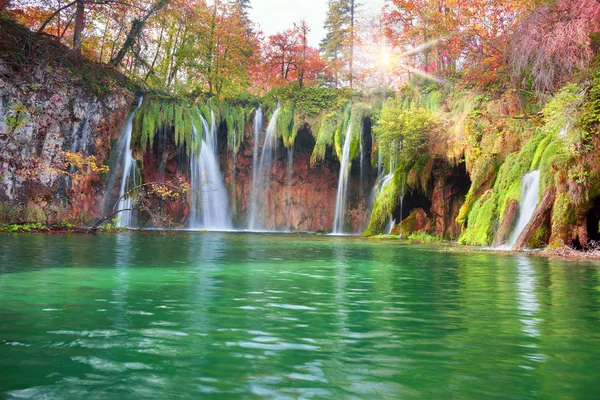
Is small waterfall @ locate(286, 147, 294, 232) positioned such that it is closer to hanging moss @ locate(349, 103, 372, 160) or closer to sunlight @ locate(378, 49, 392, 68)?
hanging moss @ locate(349, 103, 372, 160)

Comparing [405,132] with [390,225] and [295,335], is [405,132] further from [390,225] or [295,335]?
[295,335]

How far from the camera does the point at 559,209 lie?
1338cm

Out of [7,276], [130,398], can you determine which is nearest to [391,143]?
[7,276]

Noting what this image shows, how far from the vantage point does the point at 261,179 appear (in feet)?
116

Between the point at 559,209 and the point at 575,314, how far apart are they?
8.47 metres

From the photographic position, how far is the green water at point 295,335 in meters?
3.24

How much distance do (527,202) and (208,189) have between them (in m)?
21.3

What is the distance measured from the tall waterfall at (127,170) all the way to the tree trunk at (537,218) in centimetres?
2125

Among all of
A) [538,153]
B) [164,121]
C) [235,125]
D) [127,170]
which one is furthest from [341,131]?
[538,153]

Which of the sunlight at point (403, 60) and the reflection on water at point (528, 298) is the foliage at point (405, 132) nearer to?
the sunlight at point (403, 60)

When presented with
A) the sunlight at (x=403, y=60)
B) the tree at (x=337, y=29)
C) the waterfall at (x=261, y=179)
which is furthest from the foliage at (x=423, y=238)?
the tree at (x=337, y=29)

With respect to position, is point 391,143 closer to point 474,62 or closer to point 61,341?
point 474,62

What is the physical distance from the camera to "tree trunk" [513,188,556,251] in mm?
13992

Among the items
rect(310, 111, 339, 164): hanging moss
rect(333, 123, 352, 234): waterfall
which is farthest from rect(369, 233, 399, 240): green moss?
rect(310, 111, 339, 164): hanging moss
